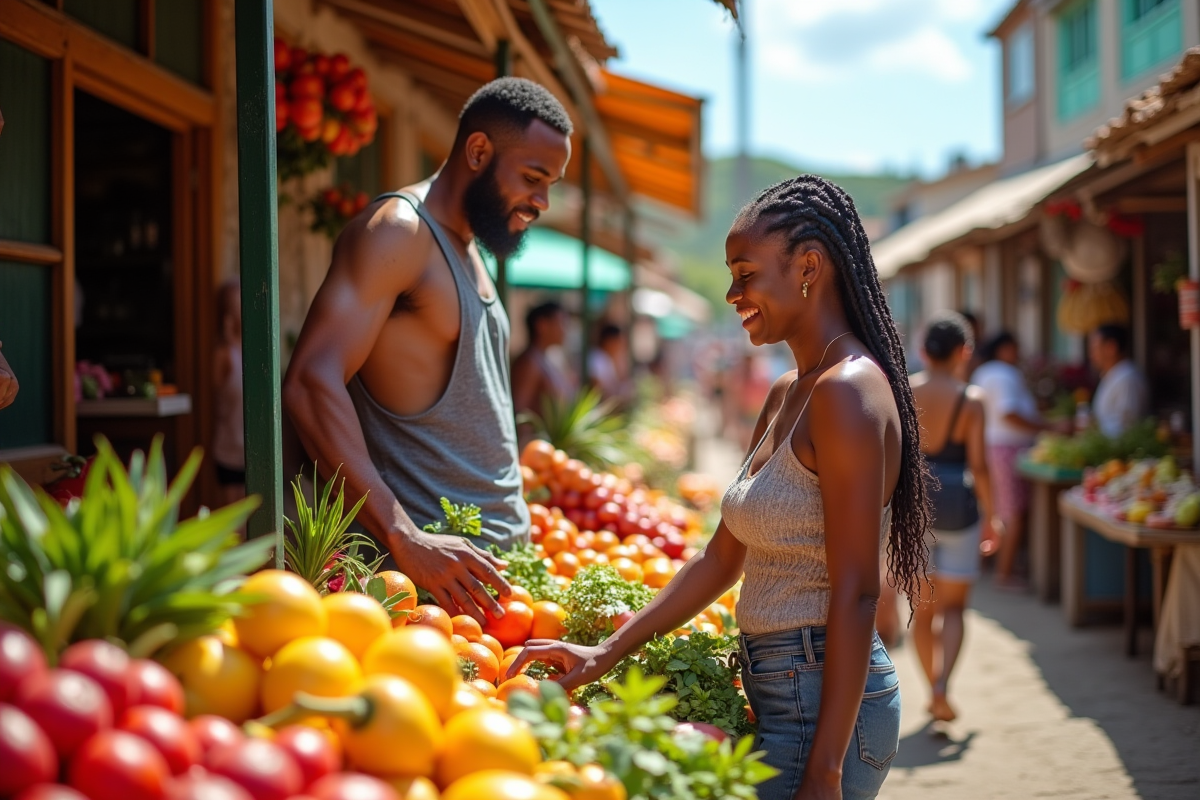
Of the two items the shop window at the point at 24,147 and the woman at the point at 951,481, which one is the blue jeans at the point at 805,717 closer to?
the shop window at the point at 24,147

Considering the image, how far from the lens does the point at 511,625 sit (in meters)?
2.87

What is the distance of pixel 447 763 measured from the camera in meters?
1.68

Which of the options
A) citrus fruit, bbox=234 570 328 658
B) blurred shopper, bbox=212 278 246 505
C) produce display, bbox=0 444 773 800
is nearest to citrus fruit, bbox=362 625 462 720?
produce display, bbox=0 444 773 800

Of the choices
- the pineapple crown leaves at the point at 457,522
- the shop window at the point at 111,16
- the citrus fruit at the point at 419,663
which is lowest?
the citrus fruit at the point at 419,663

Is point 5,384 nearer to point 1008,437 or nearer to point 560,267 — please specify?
point 1008,437

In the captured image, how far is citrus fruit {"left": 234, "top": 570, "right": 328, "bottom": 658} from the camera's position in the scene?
1766 millimetres

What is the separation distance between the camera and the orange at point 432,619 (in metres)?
2.53

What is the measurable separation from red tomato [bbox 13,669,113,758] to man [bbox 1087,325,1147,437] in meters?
8.92

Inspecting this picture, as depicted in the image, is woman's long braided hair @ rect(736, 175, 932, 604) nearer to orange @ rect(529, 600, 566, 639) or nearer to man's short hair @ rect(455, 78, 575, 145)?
orange @ rect(529, 600, 566, 639)

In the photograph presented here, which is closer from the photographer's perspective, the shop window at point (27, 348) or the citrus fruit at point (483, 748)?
the citrus fruit at point (483, 748)

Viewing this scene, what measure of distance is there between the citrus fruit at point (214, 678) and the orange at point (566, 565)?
1988 mm

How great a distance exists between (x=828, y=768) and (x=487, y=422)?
155 centimetres

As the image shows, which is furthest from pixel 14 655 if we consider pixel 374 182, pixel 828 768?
pixel 374 182

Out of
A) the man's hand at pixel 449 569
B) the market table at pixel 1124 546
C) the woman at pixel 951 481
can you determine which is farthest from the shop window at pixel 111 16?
the market table at pixel 1124 546
